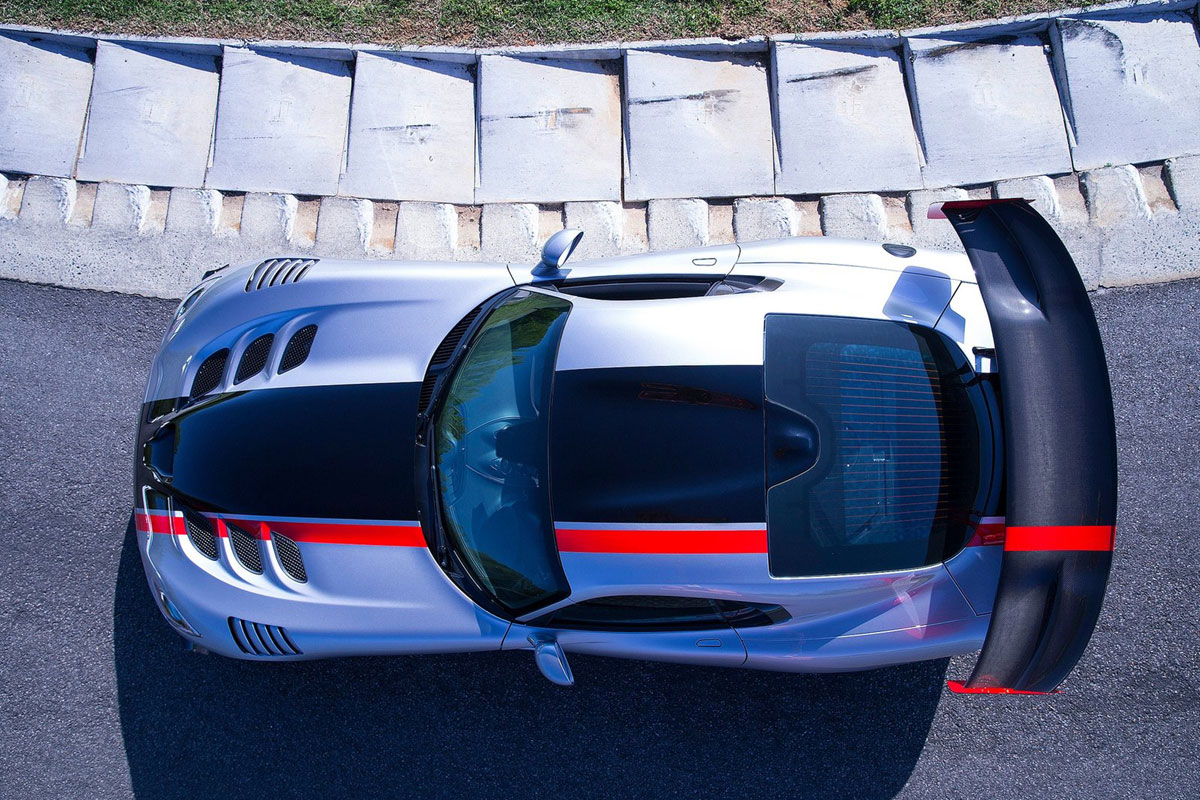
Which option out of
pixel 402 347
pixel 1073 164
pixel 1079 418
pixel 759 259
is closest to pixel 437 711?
pixel 402 347

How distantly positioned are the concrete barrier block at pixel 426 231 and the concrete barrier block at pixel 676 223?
1145 millimetres

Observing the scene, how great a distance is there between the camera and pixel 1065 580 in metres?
2.48

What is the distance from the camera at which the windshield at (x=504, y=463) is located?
2.79 metres

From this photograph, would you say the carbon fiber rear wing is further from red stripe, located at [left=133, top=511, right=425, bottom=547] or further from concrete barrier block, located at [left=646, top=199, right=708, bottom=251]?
red stripe, located at [left=133, top=511, right=425, bottom=547]

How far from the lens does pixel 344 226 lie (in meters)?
4.26

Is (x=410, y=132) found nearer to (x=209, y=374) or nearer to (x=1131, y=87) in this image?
(x=209, y=374)

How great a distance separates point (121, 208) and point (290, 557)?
8.88 feet

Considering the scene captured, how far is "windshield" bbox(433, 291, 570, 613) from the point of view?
279 centimetres

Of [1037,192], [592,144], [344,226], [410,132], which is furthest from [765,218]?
[344,226]

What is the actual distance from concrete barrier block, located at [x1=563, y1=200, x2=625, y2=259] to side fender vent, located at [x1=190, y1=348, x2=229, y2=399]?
6.22 ft

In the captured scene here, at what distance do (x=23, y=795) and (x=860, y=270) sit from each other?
4799mm

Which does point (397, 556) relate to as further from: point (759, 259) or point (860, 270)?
point (860, 270)

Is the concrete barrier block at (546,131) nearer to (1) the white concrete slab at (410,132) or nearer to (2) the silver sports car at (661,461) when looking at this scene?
(1) the white concrete slab at (410,132)

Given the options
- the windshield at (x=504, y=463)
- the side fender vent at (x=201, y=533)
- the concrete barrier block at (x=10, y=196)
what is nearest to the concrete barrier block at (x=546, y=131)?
the windshield at (x=504, y=463)
